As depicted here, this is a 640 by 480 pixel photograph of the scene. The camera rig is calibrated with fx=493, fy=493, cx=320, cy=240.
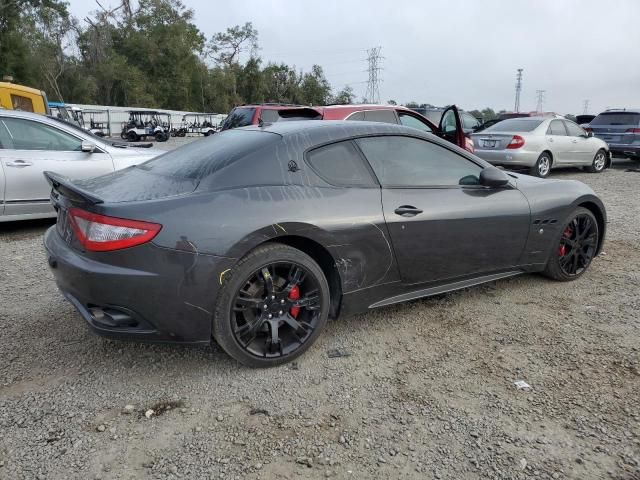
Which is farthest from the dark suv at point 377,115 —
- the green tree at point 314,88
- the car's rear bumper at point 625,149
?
the green tree at point 314,88

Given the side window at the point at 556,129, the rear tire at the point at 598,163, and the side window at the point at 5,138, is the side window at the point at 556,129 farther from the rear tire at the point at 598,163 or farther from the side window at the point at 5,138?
the side window at the point at 5,138

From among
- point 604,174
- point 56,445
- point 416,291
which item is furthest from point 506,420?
point 604,174

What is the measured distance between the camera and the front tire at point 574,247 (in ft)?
13.6

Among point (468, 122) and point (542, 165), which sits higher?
point (468, 122)

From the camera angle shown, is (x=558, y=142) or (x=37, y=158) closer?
(x=37, y=158)

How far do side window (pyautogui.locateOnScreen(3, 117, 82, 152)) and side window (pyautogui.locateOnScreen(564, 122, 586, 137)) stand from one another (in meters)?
10.5

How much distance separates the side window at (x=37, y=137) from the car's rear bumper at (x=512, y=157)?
8043 millimetres

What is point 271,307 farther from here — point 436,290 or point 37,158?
point 37,158

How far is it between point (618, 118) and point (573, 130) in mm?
3244

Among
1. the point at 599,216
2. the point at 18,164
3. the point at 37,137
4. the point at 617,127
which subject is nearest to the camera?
the point at 599,216

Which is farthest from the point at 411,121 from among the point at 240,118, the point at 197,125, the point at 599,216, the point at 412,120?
the point at 197,125

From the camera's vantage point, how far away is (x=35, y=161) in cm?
577

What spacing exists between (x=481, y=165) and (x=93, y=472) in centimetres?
315

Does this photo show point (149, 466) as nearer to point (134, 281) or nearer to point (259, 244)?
point (134, 281)
